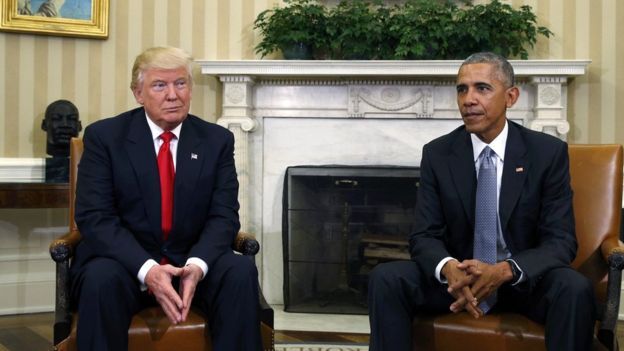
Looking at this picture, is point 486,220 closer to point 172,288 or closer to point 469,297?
point 469,297

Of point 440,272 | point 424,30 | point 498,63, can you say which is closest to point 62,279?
point 440,272

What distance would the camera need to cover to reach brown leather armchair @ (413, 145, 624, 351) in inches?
79.0

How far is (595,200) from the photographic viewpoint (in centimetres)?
251

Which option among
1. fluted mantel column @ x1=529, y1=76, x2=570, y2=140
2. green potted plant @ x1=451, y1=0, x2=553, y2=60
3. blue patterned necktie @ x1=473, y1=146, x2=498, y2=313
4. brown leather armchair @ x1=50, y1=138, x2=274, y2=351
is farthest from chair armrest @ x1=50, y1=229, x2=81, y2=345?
fluted mantel column @ x1=529, y1=76, x2=570, y2=140

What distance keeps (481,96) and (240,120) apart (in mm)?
2211

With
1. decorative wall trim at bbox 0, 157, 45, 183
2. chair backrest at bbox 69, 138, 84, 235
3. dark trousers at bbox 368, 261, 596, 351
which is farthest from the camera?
decorative wall trim at bbox 0, 157, 45, 183

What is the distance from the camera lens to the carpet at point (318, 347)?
3.38m

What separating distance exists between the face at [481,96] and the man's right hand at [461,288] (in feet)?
1.69

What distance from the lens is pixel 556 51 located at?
435 cm

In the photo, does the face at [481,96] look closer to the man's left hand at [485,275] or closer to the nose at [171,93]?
the man's left hand at [485,275]

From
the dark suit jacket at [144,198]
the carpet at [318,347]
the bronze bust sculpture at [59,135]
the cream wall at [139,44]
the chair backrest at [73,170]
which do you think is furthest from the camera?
the cream wall at [139,44]

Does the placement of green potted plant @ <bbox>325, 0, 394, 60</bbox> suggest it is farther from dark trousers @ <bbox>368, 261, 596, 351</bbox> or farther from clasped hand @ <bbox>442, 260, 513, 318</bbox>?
clasped hand @ <bbox>442, 260, 513, 318</bbox>

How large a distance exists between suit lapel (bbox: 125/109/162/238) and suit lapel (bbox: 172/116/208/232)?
61mm

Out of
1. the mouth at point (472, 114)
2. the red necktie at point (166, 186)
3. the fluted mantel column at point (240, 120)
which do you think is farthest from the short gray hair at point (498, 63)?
the fluted mantel column at point (240, 120)
